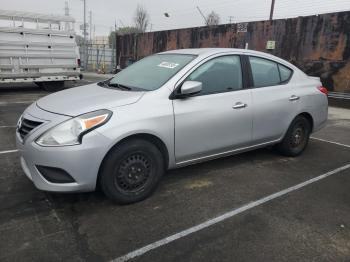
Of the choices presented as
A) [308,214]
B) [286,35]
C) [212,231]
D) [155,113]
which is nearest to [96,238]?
[212,231]

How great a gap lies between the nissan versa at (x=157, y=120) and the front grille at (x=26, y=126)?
0.01 metres

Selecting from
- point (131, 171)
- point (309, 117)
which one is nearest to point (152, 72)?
point (131, 171)

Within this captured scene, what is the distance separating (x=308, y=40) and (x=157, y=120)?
10.8 meters

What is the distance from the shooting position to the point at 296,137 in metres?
5.31

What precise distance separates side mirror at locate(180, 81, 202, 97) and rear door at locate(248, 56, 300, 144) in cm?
110

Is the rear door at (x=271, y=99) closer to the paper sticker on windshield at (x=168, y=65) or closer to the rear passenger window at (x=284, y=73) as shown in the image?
the rear passenger window at (x=284, y=73)

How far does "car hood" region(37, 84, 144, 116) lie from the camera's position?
3362 millimetres

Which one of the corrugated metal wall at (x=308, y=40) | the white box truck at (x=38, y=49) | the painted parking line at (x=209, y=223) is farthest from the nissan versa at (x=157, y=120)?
the white box truck at (x=38, y=49)

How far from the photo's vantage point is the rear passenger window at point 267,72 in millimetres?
4668

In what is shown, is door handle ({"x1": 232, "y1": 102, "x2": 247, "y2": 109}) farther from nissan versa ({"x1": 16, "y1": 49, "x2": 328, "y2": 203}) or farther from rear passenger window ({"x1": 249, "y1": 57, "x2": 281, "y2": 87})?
rear passenger window ({"x1": 249, "y1": 57, "x2": 281, "y2": 87})

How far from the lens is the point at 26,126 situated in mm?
3455

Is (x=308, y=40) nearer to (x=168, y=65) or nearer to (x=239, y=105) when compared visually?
(x=239, y=105)

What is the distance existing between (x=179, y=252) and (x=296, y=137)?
3.25 m

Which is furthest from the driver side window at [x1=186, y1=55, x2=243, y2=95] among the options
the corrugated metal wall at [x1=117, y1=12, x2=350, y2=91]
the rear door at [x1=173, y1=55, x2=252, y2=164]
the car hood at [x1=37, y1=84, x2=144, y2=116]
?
the corrugated metal wall at [x1=117, y1=12, x2=350, y2=91]
